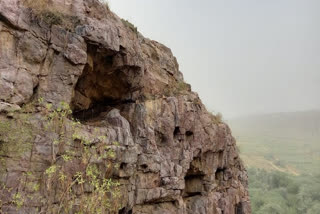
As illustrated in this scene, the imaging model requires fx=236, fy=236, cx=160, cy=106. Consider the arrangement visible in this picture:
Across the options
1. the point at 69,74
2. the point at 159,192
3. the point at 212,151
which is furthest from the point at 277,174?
the point at 69,74

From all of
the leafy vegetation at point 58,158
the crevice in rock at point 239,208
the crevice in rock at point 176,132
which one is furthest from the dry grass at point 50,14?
the crevice in rock at point 239,208

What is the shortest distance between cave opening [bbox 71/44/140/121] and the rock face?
0.19 feet

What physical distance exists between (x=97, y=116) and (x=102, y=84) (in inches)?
76.2

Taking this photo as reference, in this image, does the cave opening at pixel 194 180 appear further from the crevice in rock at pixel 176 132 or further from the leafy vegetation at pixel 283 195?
the leafy vegetation at pixel 283 195

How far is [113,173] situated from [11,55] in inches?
262

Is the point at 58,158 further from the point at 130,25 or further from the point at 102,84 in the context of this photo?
the point at 130,25

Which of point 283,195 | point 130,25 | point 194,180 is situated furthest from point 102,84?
point 283,195

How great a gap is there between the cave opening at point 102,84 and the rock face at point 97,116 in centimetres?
6

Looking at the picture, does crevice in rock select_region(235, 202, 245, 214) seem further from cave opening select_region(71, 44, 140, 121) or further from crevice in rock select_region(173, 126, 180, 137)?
cave opening select_region(71, 44, 140, 121)

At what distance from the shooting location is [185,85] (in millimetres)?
19203

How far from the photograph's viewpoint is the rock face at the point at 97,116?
838cm

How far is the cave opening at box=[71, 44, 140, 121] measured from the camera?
1233 cm

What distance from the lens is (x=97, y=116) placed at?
1405 cm

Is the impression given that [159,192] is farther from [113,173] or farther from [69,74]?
[69,74]
